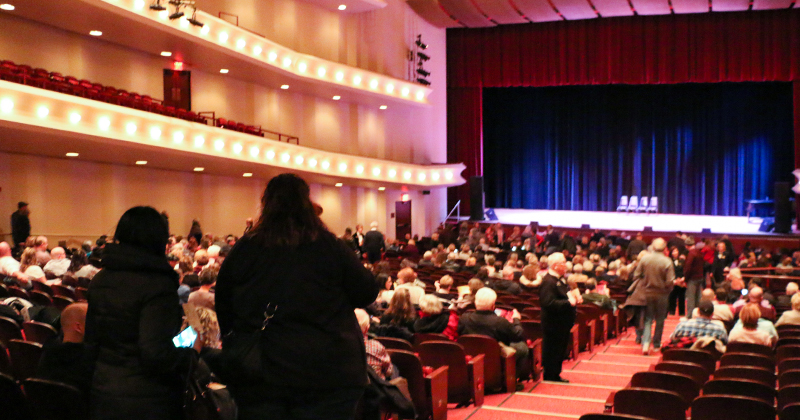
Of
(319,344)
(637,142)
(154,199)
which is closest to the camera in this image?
(319,344)

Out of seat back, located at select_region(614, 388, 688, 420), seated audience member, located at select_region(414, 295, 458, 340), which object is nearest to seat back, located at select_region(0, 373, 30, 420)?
seat back, located at select_region(614, 388, 688, 420)

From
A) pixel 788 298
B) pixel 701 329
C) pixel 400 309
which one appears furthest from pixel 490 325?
pixel 788 298

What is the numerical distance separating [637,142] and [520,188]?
14.6ft

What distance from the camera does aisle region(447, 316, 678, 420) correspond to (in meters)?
5.64

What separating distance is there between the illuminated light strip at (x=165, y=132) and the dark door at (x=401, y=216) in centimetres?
177

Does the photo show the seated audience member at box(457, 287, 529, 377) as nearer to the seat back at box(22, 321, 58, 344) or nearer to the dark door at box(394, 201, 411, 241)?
the seat back at box(22, 321, 58, 344)

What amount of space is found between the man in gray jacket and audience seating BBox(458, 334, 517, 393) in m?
2.90

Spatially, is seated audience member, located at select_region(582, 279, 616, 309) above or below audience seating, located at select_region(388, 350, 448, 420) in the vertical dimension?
below

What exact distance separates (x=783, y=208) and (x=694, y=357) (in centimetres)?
1755

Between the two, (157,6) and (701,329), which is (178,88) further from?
(701,329)

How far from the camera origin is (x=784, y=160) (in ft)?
78.7

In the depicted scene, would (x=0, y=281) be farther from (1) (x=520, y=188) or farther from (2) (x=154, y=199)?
(1) (x=520, y=188)

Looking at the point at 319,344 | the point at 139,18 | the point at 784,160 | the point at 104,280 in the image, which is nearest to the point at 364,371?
the point at 319,344

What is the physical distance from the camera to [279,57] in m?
19.3
